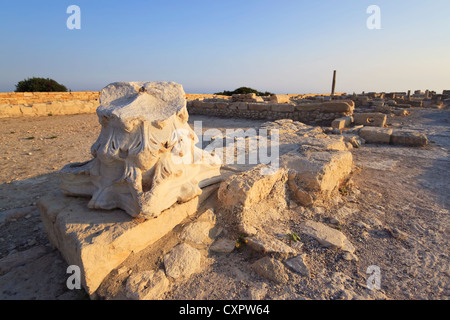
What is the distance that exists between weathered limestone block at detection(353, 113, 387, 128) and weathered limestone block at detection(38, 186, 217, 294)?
7897mm

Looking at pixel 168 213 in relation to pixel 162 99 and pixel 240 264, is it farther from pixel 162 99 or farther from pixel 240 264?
pixel 162 99

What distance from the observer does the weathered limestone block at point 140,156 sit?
182cm

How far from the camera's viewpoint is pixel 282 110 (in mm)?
10086

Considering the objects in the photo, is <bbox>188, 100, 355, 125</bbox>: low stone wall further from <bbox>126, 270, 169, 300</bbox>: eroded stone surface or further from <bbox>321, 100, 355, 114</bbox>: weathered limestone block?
<bbox>126, 270, 169, 300</bbox>: eroded stone surface

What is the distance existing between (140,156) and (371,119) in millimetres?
8516

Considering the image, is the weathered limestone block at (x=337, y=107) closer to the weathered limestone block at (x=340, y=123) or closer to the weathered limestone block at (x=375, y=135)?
the weathered limestone block at (x=340, y=123)

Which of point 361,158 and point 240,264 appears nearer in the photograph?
point 240,264

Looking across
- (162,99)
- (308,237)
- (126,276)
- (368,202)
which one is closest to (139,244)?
(126,276)

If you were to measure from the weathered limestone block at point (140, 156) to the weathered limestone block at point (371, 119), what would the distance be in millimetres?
7821

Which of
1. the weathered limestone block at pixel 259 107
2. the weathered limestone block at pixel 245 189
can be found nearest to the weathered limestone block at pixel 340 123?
the weathered limestone block at pixel 259 107

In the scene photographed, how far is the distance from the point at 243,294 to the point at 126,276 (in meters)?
0.78

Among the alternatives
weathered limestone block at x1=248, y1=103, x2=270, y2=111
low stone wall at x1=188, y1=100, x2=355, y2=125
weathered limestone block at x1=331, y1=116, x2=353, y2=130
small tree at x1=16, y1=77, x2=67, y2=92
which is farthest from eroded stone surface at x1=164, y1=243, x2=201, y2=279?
small tree at x1=16, y1=77, x2=67, y2=92

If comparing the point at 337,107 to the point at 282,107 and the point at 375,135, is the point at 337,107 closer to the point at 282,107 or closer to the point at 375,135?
the point at 282,107

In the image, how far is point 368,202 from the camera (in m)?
2.86
